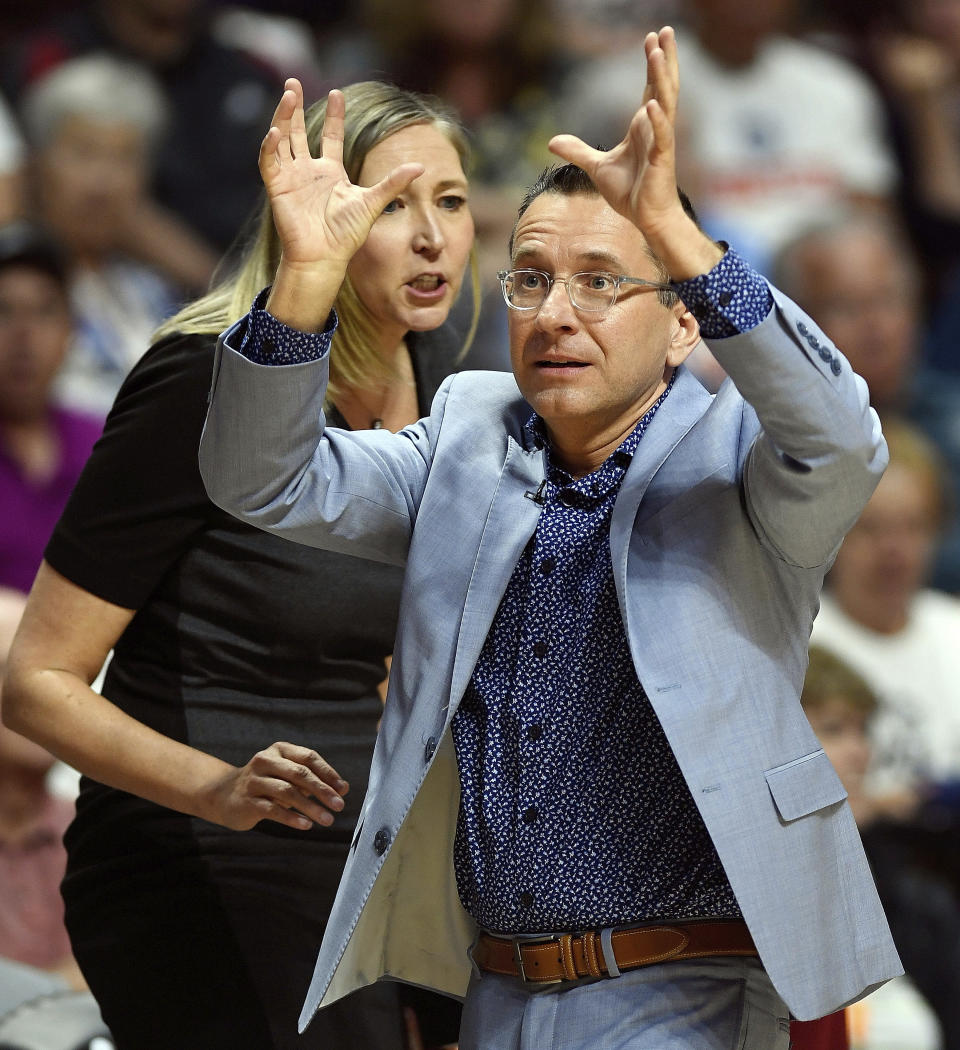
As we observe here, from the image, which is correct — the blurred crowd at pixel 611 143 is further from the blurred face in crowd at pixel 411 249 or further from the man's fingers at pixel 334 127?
the man's fingers at pixel 334 127

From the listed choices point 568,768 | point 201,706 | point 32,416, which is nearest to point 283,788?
point 568,768

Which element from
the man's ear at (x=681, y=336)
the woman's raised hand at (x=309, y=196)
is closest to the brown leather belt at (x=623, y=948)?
the man's ear at (x=681, y=336)

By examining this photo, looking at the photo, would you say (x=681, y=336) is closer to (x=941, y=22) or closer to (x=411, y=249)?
(x=411, y=249)

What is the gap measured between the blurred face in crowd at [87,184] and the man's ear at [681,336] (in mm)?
3560

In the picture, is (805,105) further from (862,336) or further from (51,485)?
(51,485)

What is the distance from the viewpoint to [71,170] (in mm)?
5387

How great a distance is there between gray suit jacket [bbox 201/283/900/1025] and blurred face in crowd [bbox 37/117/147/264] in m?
3.44

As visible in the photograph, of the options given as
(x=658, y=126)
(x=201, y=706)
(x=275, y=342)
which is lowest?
(x=201, y=706)

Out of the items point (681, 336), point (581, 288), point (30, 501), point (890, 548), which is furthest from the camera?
point (890, 548)

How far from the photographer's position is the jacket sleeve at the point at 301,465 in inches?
76.2

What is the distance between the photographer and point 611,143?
5688 millimetres

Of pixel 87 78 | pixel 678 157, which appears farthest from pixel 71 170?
pixel 678 157

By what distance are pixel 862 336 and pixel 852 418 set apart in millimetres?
→ 3960

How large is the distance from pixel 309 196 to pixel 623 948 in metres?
0.93
